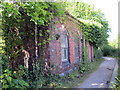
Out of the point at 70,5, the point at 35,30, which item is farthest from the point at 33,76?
the point at 70,5

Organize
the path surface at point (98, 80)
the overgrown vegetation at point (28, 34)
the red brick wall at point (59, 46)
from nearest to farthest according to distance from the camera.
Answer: the overgrown vegetation at point (28, 34), the path surface at point (98, 80), the red brick wall at point (59, 46)

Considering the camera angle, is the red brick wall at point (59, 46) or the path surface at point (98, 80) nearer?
the path surface at point (98, 80)

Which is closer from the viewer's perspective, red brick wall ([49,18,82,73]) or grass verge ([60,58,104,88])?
grass verge ([60,58,104,88])

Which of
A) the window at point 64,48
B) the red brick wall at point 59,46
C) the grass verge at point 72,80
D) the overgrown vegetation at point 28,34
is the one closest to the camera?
the overgrown vegetation at point 28,34

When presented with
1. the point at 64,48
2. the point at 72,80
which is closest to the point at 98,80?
the point at 72,80

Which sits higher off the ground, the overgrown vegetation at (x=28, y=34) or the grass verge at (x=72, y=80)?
the overgrown vegetation at (x=28, y=34)

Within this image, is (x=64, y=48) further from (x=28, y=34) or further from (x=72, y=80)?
(x=28, y=34)

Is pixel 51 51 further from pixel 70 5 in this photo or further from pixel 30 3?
pixel 30 3

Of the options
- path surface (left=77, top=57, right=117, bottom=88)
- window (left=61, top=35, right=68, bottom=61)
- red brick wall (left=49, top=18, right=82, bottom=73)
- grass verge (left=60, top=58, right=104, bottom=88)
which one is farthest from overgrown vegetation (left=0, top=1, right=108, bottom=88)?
window (left=61, top=35, right=68, bottom=61)

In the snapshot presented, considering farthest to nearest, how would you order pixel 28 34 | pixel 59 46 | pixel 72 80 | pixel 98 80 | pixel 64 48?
pixel 64 48
pixel 59 46
pixel 98 80
pixel 72 80
pixel 28 34

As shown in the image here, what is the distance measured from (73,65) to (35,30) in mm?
4138

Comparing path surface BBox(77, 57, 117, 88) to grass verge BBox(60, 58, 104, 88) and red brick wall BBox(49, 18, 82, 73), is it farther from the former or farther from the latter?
red brick wall BBox(49, 18, 82, 73)

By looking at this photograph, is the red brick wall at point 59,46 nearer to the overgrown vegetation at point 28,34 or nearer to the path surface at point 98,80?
the overgrown vegetation at point 28,34

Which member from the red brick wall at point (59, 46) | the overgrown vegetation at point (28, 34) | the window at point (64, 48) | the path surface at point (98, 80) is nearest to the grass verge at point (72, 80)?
the overgrown vegetation at point (28, 34)
